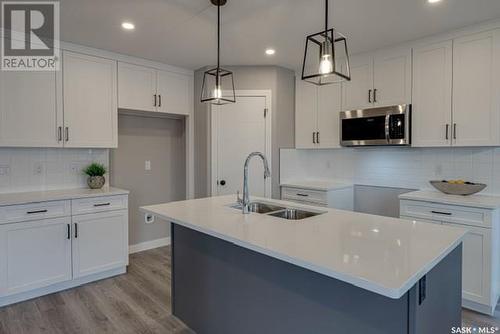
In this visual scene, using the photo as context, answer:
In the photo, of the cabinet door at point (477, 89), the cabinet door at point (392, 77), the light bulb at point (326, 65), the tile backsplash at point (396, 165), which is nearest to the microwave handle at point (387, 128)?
the cabinet door at point (392, 77)

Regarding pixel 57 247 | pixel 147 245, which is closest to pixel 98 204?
pixel 57 247

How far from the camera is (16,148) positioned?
3.14 m

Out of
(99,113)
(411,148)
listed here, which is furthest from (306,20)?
(99,113)

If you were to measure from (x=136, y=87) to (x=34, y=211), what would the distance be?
1.76 meters

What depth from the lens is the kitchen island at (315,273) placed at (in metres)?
1.23

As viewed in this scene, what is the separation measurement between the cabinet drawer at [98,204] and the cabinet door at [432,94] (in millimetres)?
3188

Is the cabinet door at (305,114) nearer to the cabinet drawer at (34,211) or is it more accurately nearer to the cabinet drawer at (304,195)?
the cabinet drawer at (304,195)

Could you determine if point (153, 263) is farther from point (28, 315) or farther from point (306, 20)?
point (306, 20)

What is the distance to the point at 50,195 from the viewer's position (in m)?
2.98

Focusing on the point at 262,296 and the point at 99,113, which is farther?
the point at 99,113

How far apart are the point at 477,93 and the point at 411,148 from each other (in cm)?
87

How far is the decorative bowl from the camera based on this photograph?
282 centimetres

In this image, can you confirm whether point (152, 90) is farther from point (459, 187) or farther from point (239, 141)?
point (459, 187)

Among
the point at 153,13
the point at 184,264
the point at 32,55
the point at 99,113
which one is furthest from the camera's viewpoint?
the point at 99,113
